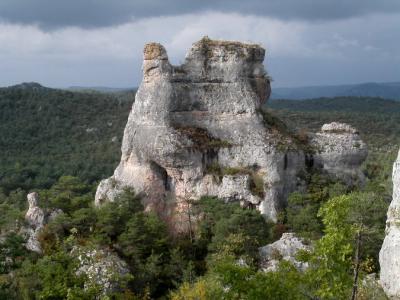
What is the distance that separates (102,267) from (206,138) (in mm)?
8504

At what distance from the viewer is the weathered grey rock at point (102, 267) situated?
2158 centimetres

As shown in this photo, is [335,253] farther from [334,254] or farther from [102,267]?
[102,267]

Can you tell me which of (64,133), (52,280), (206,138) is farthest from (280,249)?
(64,133)

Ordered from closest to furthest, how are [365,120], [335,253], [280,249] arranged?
[335,253], [280,249], [365,120]

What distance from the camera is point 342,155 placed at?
95.1ft

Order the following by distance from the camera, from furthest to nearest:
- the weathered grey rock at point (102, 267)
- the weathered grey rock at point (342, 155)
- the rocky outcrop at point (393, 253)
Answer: the weathered grey rock at point (342, 155), the weathered grey rock at point (102, 267), the rocky outcrop at point (393, 253)

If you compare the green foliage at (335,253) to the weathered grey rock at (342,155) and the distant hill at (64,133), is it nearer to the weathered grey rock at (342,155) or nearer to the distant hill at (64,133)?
the weathered grey rock at (342,155)

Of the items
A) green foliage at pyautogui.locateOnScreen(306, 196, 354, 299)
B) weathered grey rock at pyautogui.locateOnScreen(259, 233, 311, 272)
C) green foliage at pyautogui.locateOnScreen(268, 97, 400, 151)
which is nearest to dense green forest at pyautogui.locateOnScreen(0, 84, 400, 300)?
green foliage at pyautogui.locateOnScreen(306, 196, 354, 299)

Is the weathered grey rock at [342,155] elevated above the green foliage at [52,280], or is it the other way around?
the weathered grey rock at [342,155]

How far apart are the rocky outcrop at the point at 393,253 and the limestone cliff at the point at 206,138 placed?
1249 centimetres

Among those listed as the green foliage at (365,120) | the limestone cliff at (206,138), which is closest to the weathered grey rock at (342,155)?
the limestone cliff at (206,138)

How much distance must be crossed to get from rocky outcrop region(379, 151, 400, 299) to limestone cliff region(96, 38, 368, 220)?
12492 millimetres

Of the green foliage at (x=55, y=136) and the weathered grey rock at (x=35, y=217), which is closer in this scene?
the weathered grey rock at (x=35, y=217)

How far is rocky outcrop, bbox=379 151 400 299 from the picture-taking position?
13.9 meters
